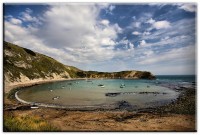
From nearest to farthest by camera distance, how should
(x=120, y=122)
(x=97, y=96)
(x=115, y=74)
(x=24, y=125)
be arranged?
(x=24, y=125)
(x=120, y=122)
(x=97, y=96)
(x=115, y=74)

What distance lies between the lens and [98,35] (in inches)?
401

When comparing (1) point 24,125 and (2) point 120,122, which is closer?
(1) point 24,125

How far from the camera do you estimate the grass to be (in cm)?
769

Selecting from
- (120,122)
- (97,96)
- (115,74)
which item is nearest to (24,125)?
(120,122)

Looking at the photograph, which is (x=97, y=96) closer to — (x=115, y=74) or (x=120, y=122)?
(x=115, y=74)

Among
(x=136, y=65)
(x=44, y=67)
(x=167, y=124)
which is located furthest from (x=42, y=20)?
(x=44, y=67)

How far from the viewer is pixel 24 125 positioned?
7797 mm

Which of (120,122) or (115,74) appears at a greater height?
(115,74)

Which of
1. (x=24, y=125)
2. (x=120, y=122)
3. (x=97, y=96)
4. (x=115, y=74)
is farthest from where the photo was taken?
(x=115, y=74)

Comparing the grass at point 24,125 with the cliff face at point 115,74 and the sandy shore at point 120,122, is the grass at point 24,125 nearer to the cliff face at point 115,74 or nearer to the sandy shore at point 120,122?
the sandy shore at point 120,122

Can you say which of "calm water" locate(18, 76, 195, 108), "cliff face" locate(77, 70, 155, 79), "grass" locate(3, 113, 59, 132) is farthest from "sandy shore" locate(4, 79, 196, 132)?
"cliff face" locate(77, 70, 155, 79)

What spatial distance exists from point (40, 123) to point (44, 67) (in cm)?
3640

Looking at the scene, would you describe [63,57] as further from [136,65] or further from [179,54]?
[179,54]

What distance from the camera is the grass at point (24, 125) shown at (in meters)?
7.69
